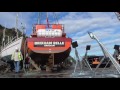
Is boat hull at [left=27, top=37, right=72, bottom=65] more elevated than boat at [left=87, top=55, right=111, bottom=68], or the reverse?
boat hull at [left=27, top=37, right=72, bottom=65]

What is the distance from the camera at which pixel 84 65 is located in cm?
1381

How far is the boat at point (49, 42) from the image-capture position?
1254 cm

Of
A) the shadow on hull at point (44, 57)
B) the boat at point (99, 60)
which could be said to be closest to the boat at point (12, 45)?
the shadow on hull at point (44, 57)

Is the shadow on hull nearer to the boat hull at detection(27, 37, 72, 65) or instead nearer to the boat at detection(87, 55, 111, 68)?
the boat hull at detection(27, 37, 72, 65)

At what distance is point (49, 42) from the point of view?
42.0ft

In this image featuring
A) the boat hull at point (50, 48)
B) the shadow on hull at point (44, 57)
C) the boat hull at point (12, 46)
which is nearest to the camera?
the boat hull at point (50, 48)

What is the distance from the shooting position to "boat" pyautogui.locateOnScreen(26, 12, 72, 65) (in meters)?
12.5

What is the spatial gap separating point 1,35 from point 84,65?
117 inches

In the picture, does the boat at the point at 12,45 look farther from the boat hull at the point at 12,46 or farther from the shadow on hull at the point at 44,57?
the shadow on hull at the point at 44,57

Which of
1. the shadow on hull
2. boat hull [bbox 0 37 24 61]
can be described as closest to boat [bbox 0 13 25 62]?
boat hull [bbox 0 37 24 61]

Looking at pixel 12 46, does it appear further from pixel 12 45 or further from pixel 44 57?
pixel 44 57
